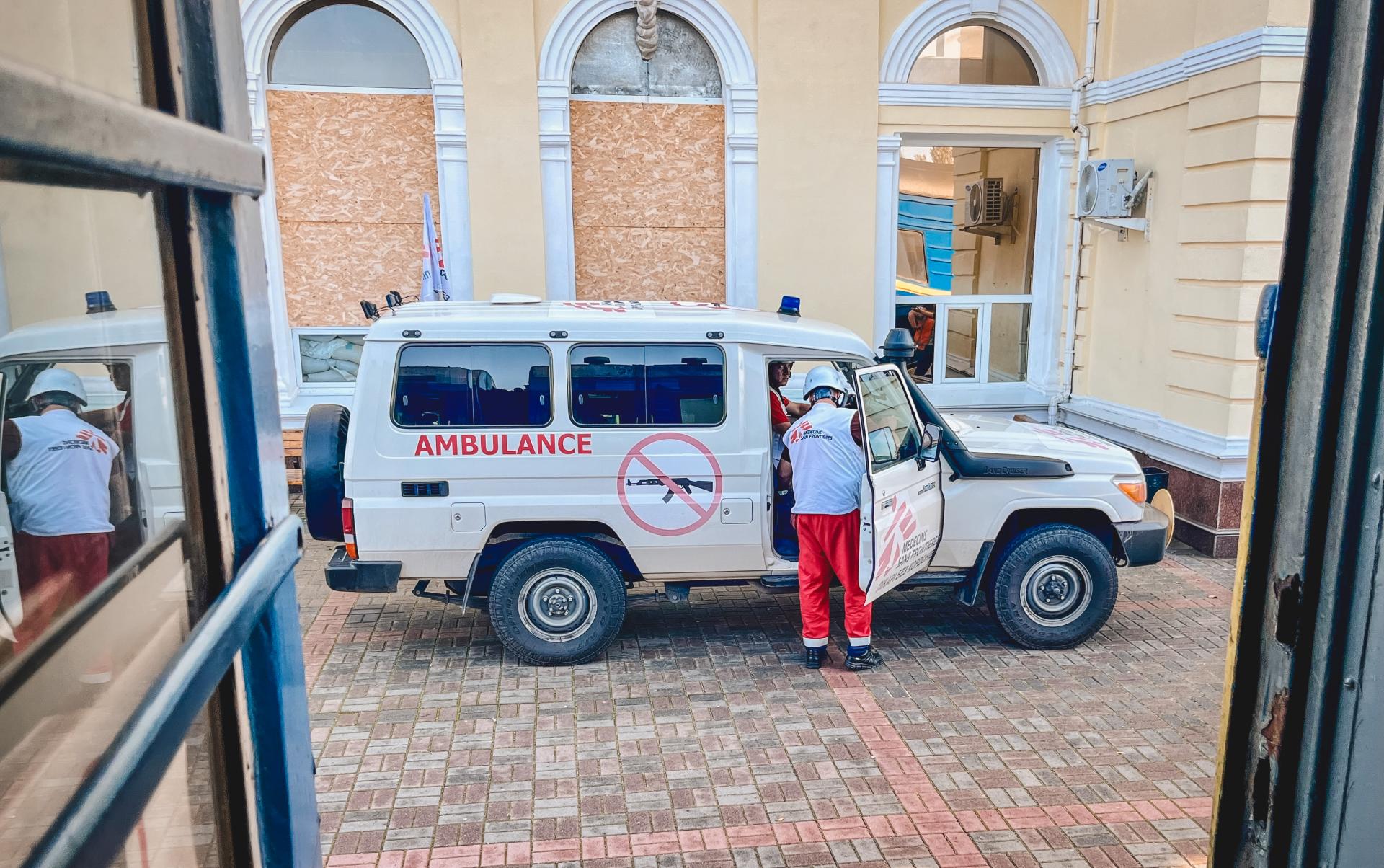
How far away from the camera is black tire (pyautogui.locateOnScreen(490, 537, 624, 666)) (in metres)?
5.98

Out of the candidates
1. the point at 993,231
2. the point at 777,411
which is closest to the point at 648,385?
the point at 777,411

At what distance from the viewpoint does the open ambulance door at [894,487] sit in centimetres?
559

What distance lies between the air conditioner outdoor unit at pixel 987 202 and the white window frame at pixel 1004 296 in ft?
1.33

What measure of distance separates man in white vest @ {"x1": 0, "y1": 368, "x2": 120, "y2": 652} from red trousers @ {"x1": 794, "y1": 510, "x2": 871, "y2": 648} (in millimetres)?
4822

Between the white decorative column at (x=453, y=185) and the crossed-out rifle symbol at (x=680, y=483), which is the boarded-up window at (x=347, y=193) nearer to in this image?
the white decorative column at (x=453, y=185)

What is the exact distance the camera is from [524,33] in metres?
9.64

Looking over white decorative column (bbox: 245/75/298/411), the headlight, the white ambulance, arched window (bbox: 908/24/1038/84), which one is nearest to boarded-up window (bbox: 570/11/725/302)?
arched window (bbox: 908/24/1038/84)

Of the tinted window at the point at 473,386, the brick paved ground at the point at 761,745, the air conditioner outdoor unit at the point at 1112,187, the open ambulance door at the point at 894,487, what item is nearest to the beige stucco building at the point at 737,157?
the air conditioner outdoor unit at the point at 1112,187

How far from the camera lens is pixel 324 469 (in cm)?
589

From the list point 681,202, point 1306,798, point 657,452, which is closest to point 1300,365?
point 1306,798

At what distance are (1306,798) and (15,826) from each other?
6.12 ft

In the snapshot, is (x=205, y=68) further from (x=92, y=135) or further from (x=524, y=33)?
(x=524, y=33)

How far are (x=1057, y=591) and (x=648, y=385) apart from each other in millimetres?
3098

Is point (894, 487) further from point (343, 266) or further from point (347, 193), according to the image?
point (347, 193)
